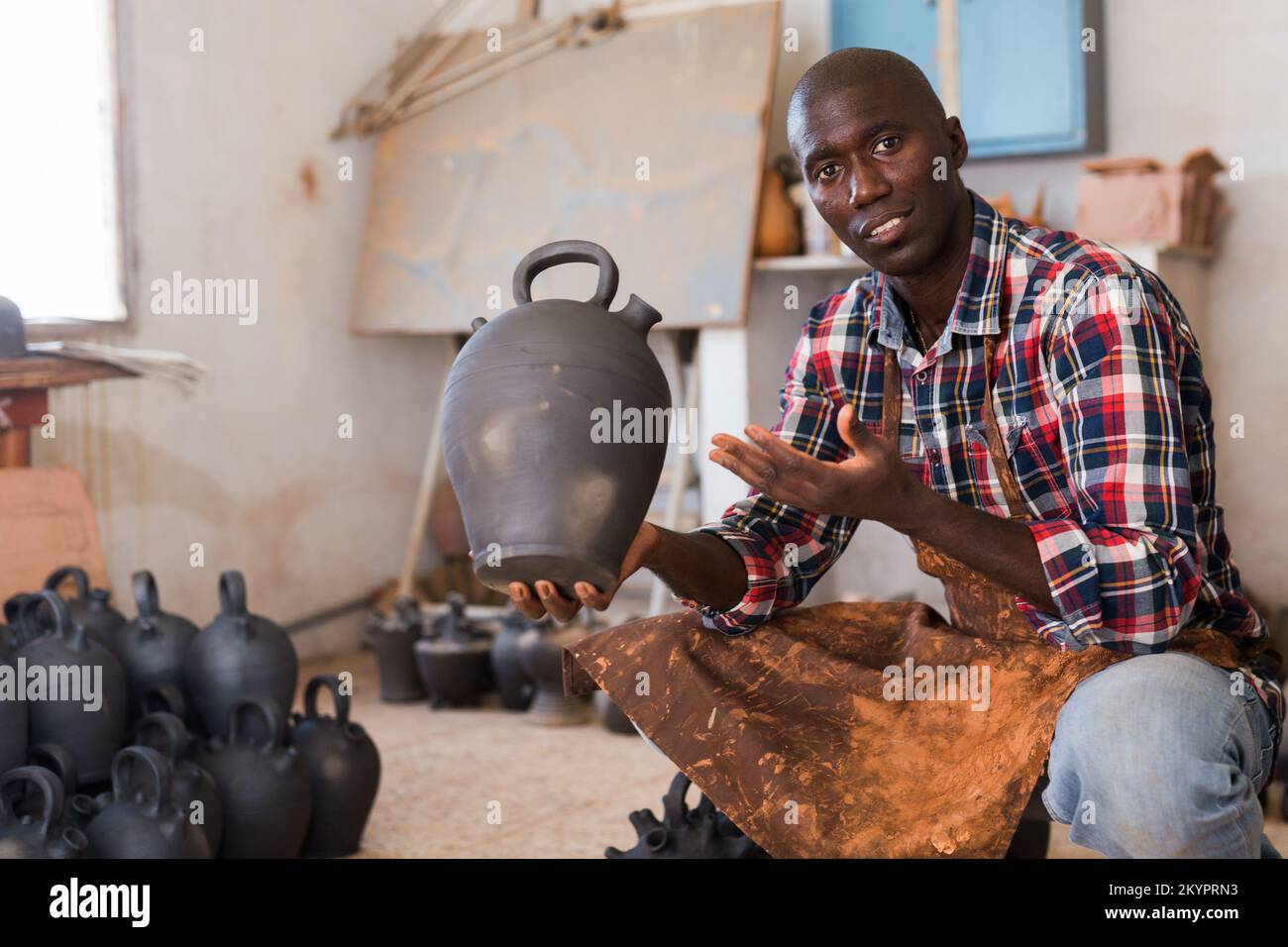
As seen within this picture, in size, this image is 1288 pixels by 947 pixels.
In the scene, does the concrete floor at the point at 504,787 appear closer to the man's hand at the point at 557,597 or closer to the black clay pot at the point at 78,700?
the black clay pot at the point at 78,700

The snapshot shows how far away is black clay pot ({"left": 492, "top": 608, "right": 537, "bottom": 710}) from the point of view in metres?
4.06

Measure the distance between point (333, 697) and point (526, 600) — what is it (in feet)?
4.22

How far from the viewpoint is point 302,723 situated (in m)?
2.90

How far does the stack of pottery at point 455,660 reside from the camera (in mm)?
4184

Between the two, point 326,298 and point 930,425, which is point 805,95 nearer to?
point 930,425

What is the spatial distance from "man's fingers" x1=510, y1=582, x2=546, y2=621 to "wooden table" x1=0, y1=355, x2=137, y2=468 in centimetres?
196

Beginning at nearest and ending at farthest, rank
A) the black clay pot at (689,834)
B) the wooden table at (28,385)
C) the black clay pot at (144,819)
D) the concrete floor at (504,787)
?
the black clay pot at (689,834) → the black clay pot at (144,819) → the concrete floor at (504,787) → the wooden table at (28,385)

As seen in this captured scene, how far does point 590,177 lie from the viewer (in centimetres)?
462

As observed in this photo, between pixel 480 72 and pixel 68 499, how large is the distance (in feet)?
7.76

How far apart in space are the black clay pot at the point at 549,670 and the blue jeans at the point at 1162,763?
2432 millimetres

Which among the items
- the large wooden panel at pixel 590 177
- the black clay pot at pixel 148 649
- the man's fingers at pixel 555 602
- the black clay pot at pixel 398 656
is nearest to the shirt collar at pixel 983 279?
the man's fingers at pixel 555 602

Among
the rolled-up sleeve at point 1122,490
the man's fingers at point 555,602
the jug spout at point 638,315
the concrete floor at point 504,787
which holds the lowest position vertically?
the concrete floor at point 504,787

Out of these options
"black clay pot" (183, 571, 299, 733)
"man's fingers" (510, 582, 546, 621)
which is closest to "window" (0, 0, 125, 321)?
"black clay pot" (183, 571, 299, 733)

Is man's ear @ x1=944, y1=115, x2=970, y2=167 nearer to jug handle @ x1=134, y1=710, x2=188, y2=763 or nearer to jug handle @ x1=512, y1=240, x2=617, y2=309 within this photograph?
jug handle @ x1=512, y1=240, x2=617, y2=309
